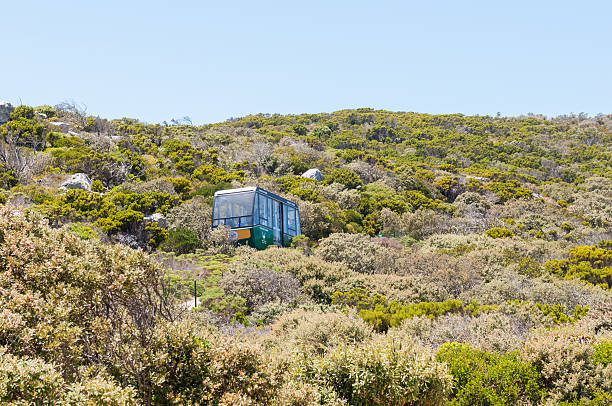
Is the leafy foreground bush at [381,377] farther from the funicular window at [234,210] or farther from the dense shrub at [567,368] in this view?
the funicular window at [234,210]

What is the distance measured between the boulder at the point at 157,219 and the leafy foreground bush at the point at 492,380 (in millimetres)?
17901

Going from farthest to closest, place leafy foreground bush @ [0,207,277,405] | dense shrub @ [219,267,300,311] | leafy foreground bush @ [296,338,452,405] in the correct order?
dense shrub @ [219,267,300,311]
leafy foreground bush @ [296,338,452,405]
leafy foreground bush @ [0,207,277,405]

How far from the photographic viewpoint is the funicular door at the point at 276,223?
2145cm

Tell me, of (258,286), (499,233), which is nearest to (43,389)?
(258,286)

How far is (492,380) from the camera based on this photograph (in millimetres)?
7617

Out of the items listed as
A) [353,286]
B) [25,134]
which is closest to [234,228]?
[353,286]

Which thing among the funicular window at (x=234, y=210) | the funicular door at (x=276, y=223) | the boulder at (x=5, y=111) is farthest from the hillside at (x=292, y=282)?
the funicular door at (x=276, y=223)

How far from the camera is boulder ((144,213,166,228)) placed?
23.4 m

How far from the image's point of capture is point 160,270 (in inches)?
263

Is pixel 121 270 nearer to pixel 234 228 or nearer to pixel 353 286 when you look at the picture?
pixel 353 286

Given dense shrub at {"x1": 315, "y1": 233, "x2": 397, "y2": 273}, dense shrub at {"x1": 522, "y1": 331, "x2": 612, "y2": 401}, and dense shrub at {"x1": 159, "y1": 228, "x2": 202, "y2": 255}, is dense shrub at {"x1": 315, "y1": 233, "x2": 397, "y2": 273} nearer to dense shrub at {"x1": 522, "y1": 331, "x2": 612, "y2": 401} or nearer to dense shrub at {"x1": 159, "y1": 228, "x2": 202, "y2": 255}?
dense shrub at {"x1": 159, "y1": 228, "x2": 202, "y2": 255}

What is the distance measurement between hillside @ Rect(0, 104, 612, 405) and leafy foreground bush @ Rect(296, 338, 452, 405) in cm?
2

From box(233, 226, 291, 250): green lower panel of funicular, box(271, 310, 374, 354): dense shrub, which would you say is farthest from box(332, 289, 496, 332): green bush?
box(233, 226, 291, 250): green lower panel of funicular

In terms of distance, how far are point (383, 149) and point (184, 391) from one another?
53.5 m
